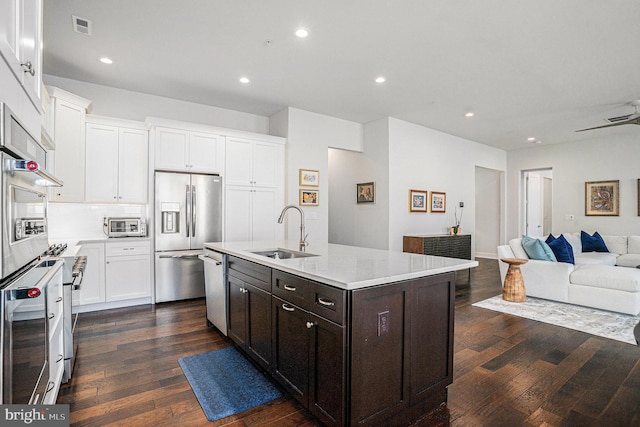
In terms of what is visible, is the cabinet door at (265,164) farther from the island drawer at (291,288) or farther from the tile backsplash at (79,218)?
the island drawer at (291,288)

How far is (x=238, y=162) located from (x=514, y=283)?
421cm

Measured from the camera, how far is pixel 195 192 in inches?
174

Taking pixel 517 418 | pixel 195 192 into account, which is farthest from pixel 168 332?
pixel 517 418

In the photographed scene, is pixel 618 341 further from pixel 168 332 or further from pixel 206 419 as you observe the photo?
pixel 168 332

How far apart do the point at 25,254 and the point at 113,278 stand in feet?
10.5

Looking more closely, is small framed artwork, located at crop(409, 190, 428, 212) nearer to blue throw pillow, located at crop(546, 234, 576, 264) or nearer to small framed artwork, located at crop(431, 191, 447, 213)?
small framed artwork, located at crop(431, 191, 447, 213)

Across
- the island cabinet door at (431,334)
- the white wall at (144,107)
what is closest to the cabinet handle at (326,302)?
the island cabinet door at (431,334)

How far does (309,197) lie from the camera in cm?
551

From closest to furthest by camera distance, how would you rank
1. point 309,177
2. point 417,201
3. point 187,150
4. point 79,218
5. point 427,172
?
point 79,218 < point 187,150 < point 309,177 < point 417,201 < point 427,172

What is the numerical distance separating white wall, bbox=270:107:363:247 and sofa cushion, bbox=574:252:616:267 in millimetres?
4139

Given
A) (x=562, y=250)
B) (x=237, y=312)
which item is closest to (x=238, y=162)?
(x=237, y=312)

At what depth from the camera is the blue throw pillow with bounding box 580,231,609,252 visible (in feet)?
19.9

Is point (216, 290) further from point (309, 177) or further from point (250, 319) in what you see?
point (309, 177)

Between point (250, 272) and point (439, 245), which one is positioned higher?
point (250, 272)
